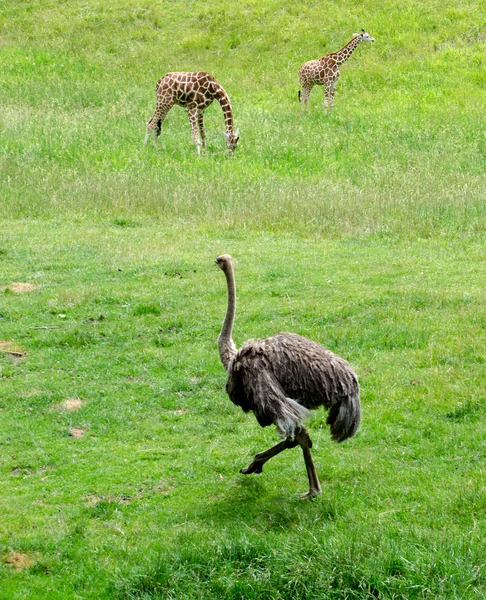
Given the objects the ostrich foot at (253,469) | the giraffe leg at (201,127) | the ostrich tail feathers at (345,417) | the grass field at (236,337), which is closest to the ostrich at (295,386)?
the ostrich tail feathers at (345,417)

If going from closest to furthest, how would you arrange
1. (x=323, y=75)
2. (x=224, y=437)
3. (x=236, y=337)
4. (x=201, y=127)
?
(x=224, y=437), (x=236, y=337), (x=201, y=127), (x=323, y=75)

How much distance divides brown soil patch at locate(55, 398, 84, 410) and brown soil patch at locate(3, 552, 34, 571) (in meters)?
2.56

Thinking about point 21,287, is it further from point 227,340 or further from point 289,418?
point 289,418

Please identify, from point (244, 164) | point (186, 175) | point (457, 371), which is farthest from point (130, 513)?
point (244, 164)

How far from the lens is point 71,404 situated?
8.48m

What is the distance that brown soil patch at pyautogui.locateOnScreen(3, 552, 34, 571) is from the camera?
228 inches

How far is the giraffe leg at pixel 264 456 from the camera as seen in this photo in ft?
21.7

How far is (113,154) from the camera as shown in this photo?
20.5m

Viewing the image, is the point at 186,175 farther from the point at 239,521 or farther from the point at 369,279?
the point at 239,521

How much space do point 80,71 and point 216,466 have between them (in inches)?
947

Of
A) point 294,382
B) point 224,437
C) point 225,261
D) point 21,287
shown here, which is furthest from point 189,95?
point 294,382

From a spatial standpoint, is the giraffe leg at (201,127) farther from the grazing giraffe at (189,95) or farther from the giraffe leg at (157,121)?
the giraffe leg at (157,121)

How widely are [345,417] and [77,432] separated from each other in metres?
2.60

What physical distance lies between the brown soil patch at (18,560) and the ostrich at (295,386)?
1.78 m
